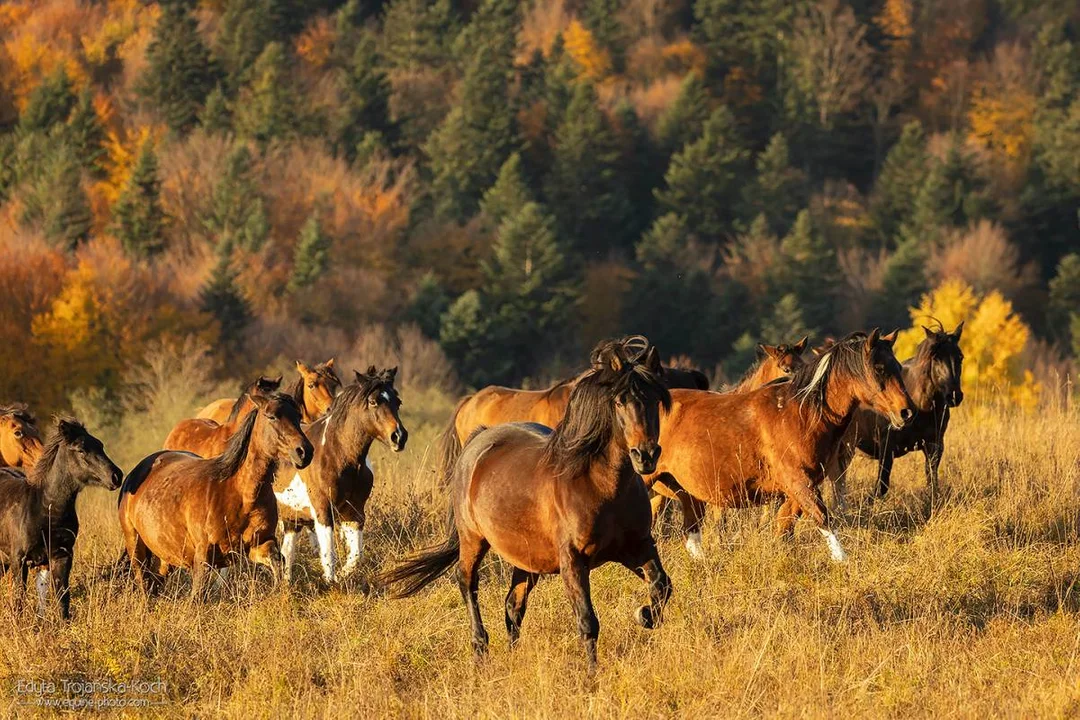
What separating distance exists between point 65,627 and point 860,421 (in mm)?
6558

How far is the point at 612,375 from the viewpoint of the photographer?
8.42 meters

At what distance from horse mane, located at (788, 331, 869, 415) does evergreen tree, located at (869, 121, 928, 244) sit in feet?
220

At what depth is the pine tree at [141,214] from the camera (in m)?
64.1

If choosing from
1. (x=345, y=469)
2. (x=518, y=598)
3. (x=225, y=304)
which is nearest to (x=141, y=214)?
(x=225, y=304)

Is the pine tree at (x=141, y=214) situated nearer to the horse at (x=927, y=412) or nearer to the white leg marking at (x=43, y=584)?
the horse at (x=927, y=412)

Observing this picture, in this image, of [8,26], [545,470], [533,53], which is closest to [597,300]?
[533,53]

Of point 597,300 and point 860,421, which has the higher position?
point 860,421

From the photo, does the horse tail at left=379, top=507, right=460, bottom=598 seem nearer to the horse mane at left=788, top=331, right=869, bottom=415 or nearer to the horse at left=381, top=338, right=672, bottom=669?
the horse at left=381, top=338, right=672, bottom=669

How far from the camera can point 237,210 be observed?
67438 millimetres

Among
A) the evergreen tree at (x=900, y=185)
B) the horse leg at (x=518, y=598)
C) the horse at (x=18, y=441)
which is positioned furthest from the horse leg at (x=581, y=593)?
the evergreen tree at (x=900, y=185)

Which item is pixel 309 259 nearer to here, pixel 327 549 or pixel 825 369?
pixel 327 549

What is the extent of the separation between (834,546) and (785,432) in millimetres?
946

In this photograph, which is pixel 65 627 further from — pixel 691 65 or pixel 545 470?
pixel 691 65

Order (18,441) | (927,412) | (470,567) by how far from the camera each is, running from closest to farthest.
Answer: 1. (470,567)
2. (18,441)
3. (927,412)
